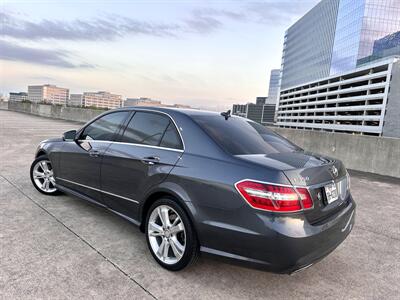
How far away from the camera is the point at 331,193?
2.73 metres

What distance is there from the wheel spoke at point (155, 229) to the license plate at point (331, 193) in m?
1.56

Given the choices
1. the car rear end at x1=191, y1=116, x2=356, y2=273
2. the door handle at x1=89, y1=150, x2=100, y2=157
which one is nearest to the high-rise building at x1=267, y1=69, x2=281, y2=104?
the door handle at x1=89, y1=150, x2=100, y2=157

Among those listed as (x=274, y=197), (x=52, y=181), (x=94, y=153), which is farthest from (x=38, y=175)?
(x=274, y=197)

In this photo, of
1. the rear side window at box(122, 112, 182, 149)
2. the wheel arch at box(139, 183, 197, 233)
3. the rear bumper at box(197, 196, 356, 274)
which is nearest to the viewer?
the rear bumper at box(197, 196, 356, 274)

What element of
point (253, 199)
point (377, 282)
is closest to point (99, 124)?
point (253, 199)

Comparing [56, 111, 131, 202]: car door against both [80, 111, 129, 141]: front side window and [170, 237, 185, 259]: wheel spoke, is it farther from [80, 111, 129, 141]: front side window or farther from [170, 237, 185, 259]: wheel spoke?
[170, 237, 185, 259]: wheel spoke

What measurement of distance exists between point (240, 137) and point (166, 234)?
3.89ft

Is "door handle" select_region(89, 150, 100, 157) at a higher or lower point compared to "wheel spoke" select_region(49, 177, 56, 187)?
higher

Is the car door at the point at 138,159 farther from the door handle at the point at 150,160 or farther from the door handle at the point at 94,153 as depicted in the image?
the door handle at the point at 94,153

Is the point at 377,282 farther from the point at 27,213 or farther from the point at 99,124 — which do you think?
the point at 27,213

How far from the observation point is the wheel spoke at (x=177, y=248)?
2.85 m

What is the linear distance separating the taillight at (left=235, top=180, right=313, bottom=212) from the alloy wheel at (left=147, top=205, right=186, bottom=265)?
740 millimetres

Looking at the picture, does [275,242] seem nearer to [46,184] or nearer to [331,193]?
[331,193]

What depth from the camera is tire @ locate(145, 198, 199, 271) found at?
2719 mm
